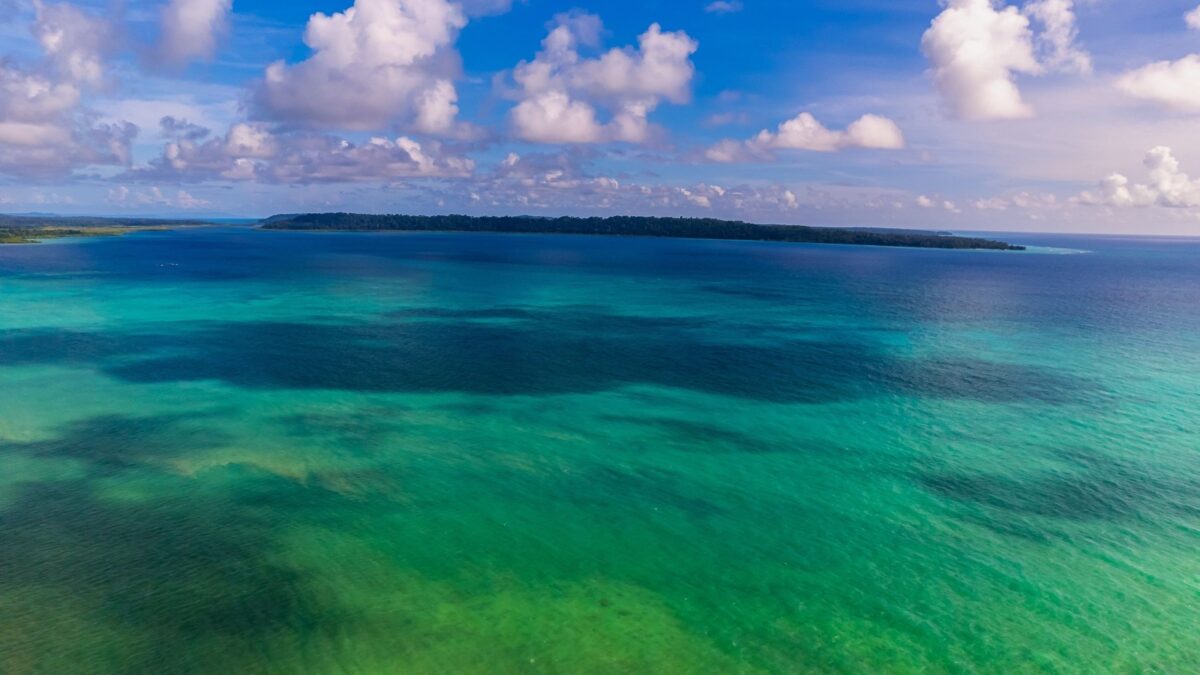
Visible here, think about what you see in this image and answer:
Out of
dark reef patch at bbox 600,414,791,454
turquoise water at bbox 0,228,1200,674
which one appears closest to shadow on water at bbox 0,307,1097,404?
turquoise water at bbox 0,228,1200,674

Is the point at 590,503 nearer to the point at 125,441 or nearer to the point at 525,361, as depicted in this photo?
the point at 125,441

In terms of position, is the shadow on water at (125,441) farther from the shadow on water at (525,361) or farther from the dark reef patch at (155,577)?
the shadow on water at (525,361)

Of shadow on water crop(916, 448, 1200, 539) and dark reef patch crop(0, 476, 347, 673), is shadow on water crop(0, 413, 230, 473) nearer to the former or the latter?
dark reef patch crop(0, 476, 347, 673)

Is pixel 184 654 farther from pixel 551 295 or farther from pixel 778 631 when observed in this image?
pixel 551 295

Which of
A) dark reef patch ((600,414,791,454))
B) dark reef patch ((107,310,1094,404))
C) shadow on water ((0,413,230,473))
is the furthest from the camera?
dark reef patch ((107,310,1094,404))

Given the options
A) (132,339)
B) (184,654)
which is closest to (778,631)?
(184,654)
